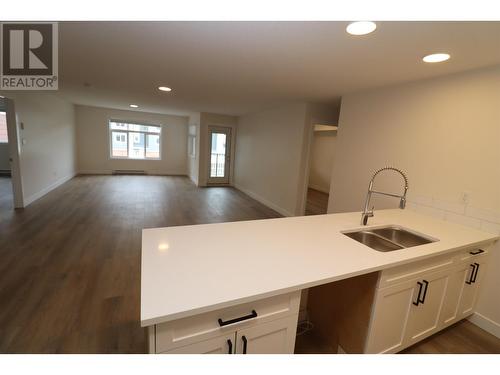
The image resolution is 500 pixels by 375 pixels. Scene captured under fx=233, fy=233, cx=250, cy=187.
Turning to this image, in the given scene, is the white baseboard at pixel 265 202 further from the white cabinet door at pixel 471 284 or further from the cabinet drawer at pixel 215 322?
the cabinet drawer at pixel 215 322

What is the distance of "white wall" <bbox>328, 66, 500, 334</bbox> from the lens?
77.9 inches

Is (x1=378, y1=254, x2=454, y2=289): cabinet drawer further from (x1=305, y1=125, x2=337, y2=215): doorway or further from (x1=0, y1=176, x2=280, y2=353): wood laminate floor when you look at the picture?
(x1=305, y1=125, x2=337, y2=215): doorway

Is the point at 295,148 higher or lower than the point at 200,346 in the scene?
higher

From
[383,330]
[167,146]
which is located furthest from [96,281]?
[167,146]

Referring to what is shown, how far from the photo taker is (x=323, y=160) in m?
7.59

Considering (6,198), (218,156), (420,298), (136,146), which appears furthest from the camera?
(136,146)

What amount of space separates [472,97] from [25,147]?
6494mm

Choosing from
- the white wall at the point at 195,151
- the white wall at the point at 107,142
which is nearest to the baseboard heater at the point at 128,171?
the white wall at the point at 107,142

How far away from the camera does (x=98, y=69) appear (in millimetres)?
2994

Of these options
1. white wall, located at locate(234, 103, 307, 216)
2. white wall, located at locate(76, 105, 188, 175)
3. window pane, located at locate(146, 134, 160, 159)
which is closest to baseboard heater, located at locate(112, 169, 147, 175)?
white wall, located at locate(76, 105, 188, 175)

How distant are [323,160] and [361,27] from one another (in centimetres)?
628

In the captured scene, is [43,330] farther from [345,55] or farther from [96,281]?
[345,55]

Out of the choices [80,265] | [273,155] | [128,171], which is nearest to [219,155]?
[273,155]

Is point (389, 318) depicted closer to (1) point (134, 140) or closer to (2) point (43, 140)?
(2) point (43, 140)
